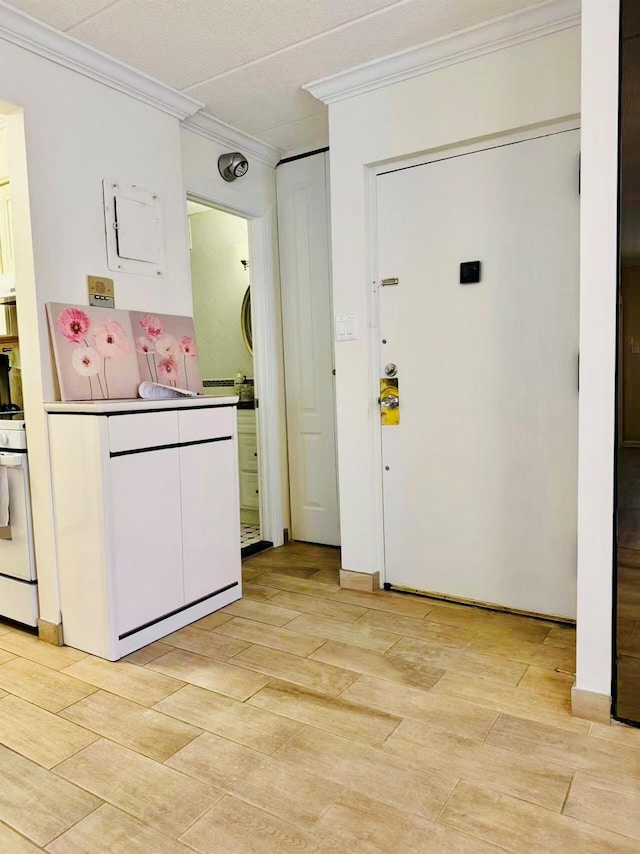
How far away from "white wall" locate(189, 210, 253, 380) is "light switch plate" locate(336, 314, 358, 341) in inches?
63.0

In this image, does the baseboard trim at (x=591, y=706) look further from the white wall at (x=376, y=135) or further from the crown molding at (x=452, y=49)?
the crown molding at (x=452, y=49)

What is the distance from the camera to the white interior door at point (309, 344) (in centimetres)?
371

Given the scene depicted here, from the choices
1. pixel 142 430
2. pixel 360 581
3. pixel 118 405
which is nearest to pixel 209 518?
pixel 142 430

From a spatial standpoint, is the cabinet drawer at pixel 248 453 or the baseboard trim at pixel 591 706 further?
the cabinet drawer at pixel 248 453

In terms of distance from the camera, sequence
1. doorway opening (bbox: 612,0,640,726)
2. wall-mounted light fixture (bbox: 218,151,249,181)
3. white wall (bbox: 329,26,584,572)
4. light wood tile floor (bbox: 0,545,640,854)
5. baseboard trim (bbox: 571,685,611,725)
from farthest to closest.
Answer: wall-mounted light fixture (bbox: 218,151,249,181) < white wall (bbox: 329,26,584,572) < baseboard trim (bbox: 571,685,611,725) < doorway opening (bbox: 612,0,640,726) < light wood tile floor (bbox: 0,545,640,854)

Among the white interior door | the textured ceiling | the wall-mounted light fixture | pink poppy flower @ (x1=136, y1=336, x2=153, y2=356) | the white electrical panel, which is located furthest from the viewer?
the white interior door

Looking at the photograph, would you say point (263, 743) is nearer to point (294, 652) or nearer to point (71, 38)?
point (294, 652)

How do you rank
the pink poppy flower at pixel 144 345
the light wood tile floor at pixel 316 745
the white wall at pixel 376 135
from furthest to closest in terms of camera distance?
the pink poppy flower at pixel 144 345
the white wall at pixel 376 135
the light wood tile floor at pixel 316 745

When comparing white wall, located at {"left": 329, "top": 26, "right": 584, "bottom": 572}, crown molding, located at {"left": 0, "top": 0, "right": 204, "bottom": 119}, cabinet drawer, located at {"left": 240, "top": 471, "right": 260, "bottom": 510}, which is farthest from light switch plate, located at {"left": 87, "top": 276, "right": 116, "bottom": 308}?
cabinet drawer, located at {"left": 240, "top": 471, "right": 260, "bottom": 510}

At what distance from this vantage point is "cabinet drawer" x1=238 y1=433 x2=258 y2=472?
439cm

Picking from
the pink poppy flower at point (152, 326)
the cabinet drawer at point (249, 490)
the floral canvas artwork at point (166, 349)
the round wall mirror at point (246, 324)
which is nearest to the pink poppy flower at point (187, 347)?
the floral canvas artwork at point (166, 349)

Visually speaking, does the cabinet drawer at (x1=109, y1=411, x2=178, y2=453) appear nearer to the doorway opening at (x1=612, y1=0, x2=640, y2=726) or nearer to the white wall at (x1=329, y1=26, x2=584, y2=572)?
the white wall at (x1=329, y1=26, x2=584, y2=572)

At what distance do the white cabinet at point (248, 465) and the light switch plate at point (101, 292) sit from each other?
1700mm

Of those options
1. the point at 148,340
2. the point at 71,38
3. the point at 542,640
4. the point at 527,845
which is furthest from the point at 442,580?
the point at 71,38
